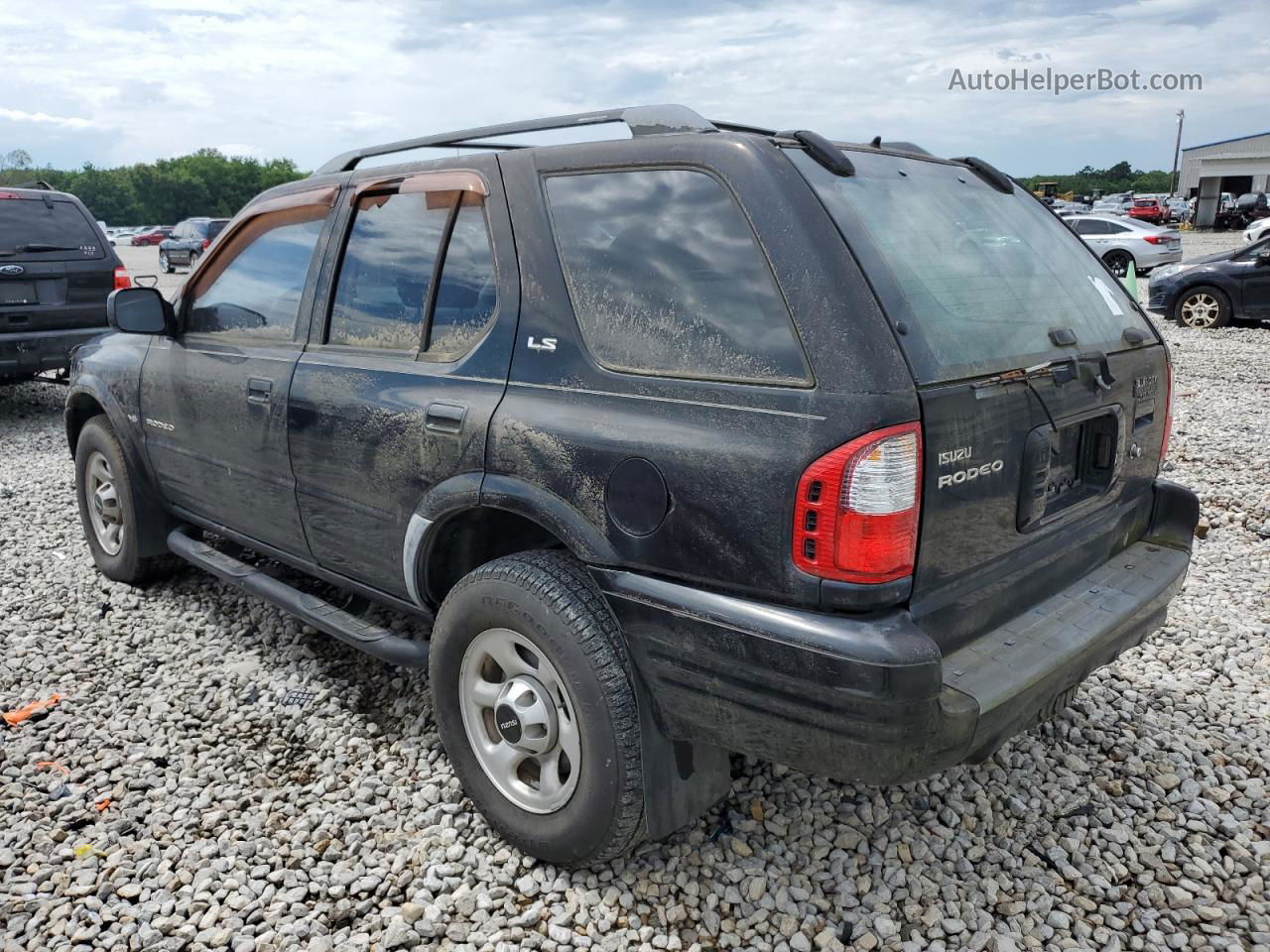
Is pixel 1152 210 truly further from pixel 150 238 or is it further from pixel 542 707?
pixel 150 238

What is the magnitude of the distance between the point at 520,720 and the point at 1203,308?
14.7 metres

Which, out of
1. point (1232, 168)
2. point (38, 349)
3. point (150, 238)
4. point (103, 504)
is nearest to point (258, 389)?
point (103, 504)

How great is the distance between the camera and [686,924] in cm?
253

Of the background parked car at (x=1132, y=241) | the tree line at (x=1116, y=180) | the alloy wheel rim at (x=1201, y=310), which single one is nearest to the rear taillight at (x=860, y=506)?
the alloy wheel rim at (x=1201, y=310)

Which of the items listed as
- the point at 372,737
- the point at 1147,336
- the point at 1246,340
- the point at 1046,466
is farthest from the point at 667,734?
the point at 1246,340

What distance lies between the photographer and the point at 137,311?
3910 millimetres

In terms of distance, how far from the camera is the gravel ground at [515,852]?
2.52 m

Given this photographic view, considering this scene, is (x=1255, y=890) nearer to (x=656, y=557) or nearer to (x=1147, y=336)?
(x=1147, y=336)

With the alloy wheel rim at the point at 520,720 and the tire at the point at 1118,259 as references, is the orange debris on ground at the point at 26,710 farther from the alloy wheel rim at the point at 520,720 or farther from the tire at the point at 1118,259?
the tire at the point at 1118,259

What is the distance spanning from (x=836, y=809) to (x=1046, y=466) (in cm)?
123

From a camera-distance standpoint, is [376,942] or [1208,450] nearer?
[376,942]

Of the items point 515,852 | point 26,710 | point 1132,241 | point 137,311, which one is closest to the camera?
point 515,852

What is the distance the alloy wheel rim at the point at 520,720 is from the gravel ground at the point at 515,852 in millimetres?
234

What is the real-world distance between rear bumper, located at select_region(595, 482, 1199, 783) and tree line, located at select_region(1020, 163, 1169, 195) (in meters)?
86.8
